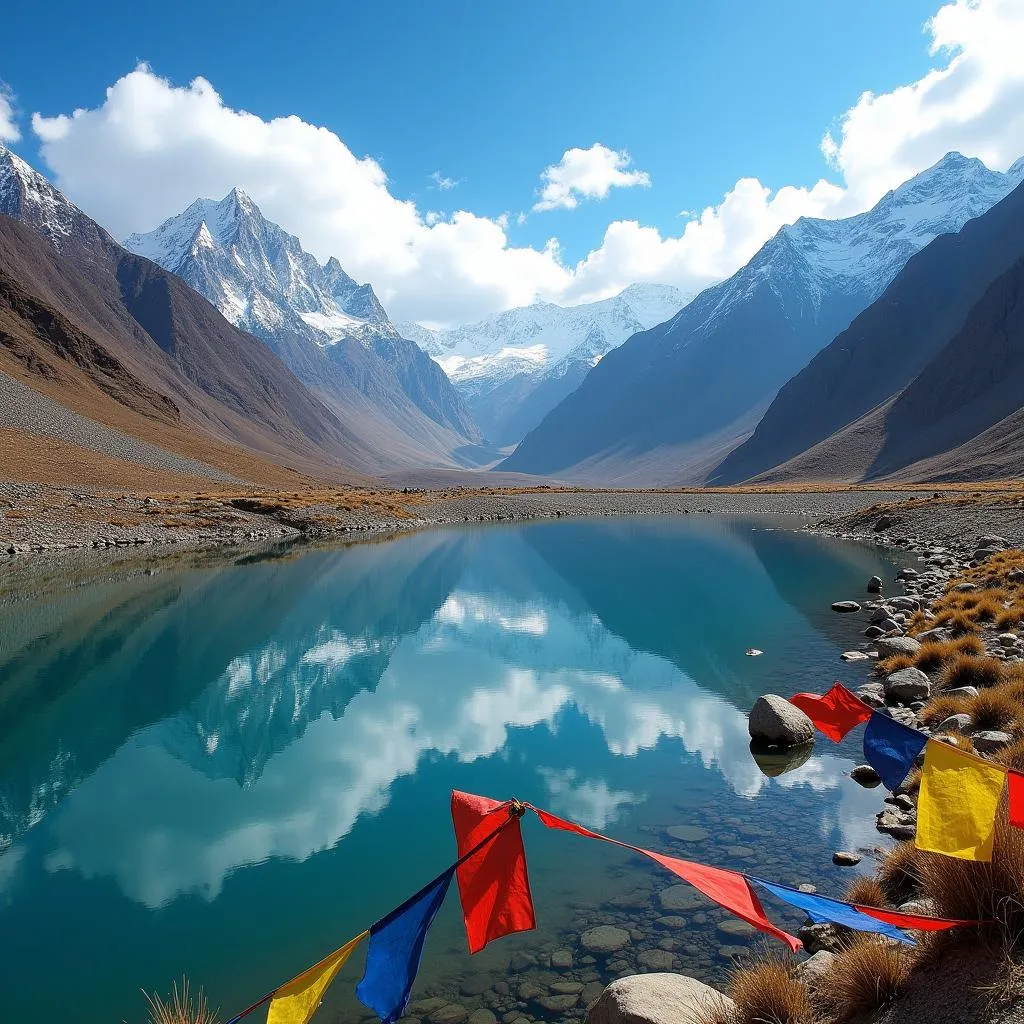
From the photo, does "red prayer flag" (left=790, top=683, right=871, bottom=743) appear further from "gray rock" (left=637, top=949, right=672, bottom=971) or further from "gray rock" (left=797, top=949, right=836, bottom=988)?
"gray rock" (left=797, top=949, right=836, bottom=988)

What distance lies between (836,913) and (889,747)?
2.85m

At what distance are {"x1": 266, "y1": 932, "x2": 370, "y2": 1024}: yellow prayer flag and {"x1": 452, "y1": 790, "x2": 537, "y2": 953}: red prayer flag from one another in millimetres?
1056

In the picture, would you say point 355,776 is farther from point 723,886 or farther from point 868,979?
point 868,979

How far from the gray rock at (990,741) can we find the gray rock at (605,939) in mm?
5221

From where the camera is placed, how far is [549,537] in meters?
60.9

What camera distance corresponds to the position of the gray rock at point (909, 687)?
12891 mm

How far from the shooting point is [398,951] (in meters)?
4.63

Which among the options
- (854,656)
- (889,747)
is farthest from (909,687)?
(889,747)

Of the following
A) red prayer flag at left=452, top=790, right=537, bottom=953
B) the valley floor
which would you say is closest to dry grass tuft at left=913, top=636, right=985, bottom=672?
red prayer flag at left=452, top=790, right=537, bottom=953

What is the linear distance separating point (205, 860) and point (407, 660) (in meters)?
11.9

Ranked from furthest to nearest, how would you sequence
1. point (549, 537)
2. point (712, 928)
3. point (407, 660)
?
point (549, 537), point (407, 660), point (712, 928)

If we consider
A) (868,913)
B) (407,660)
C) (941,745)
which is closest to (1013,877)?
(941,745)

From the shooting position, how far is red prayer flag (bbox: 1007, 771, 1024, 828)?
17.3 ft

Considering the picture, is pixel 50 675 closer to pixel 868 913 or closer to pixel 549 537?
pixel 868 913
